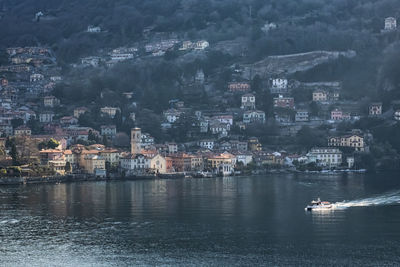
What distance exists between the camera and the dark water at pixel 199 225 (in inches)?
1110

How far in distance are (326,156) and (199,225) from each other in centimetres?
2839

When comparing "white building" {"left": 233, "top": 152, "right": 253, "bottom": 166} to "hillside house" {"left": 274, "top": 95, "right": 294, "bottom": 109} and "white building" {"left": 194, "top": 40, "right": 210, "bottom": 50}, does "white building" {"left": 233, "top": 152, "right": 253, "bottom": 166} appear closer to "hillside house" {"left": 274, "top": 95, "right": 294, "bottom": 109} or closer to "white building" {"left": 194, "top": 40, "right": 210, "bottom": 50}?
"hillside house" {"left": 274, "top": 95, "right": 294, "bottom": 109}

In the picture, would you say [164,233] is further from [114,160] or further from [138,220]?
[114,160]

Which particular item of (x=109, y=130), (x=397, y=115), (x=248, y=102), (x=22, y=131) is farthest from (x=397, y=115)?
(x=22, y=131)

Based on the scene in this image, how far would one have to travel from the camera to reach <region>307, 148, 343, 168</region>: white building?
60.8m

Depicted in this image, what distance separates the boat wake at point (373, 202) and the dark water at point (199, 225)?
0.05 m

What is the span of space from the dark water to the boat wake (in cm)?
5

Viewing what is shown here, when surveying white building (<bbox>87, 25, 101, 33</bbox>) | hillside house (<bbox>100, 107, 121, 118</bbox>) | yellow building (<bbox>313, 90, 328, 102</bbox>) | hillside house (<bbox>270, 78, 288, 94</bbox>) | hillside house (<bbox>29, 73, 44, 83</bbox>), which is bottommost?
hillside house (<bbox>100, 107, 121, 118</bbox>)

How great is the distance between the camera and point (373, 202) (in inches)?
1576

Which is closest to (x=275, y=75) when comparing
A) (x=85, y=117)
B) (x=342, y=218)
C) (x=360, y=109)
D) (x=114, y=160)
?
(x=360, y=109)

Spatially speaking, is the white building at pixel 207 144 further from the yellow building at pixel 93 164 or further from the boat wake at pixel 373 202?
the boat wake at pixel 373 202

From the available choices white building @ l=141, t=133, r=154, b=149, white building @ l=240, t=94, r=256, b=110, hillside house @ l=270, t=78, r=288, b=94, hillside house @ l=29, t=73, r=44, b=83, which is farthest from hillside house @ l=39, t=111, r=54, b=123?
hillside house @ l=270, t=78, r=288, b=94

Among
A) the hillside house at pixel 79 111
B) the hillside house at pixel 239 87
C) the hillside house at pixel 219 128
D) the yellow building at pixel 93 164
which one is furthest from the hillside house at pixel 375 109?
the yellow building at pixel 93 164

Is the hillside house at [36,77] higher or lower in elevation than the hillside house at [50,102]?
higher
